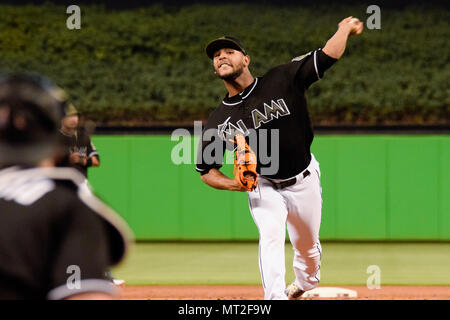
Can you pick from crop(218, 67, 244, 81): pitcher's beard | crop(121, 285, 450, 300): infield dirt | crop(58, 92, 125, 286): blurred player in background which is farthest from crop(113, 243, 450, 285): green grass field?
crop(218, 67, 244, 81): pitcher's beard

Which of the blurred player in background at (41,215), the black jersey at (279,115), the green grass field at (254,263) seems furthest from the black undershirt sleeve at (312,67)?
the blurred player in background at (41,215)

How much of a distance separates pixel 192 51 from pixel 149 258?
5.30 meters

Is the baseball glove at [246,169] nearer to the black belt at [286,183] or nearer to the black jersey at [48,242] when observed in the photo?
the black belt at [286,183]

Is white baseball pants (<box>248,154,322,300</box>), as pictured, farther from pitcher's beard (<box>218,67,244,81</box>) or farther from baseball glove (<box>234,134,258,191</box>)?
pitcher's beard (<box>218,67,244,81</box>)

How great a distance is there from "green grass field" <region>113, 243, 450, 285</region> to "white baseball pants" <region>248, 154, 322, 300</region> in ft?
5.63

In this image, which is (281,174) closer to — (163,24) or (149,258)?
(149,258)

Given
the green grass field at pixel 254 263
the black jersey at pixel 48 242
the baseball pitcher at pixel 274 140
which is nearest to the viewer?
the black jersey at pixel 48 242

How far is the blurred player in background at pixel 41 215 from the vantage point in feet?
4.40

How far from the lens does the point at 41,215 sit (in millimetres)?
1333

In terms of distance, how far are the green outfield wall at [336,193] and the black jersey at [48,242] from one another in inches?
331

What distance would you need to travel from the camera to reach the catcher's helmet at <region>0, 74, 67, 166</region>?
136cm

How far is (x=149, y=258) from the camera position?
8688 millimetres

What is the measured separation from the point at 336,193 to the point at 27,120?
860 centimetres
